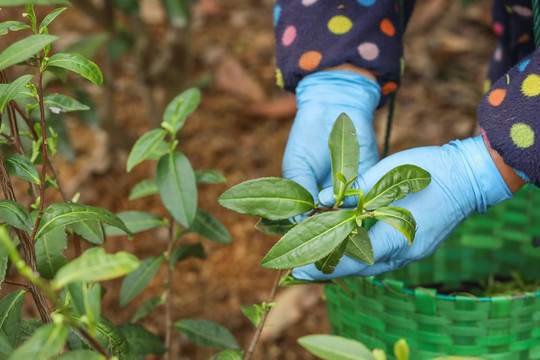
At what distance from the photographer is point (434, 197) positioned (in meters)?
0.83

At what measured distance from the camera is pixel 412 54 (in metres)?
2.31

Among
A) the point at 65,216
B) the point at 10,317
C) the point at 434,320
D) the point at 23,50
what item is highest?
the point at 23,50

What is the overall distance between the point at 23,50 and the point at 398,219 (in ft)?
1.54

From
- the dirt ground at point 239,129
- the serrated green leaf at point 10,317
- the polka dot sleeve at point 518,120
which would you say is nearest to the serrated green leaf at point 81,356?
the serrated green leaf at point 10,317

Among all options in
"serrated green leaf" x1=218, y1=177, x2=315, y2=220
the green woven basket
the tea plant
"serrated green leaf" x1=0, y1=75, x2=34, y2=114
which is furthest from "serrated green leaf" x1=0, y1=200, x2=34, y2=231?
the green woven basket

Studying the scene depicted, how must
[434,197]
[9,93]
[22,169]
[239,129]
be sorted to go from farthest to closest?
1. [239,129]
2. [434,197]
3. [22,169]
4. [9,93]

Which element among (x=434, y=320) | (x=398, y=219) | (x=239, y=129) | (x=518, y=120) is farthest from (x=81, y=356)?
(x=239, y=129)

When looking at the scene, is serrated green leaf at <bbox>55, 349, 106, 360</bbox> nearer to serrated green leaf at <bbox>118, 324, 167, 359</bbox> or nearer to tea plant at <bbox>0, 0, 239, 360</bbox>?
tea plant at <bbox>0, 0, 239, 360</bbox>

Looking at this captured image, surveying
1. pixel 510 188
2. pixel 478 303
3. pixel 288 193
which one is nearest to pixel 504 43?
pixel 510 188

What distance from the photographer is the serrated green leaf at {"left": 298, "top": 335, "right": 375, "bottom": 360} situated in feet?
1.63

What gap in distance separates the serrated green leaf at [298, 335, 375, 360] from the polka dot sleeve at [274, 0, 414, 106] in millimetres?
607

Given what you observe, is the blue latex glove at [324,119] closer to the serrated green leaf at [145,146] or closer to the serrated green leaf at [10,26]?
the serrated green leaf at [145,146]

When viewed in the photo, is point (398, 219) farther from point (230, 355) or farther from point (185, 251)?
point (185, 251)

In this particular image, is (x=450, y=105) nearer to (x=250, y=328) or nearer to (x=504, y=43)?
(x=504, y=43)
